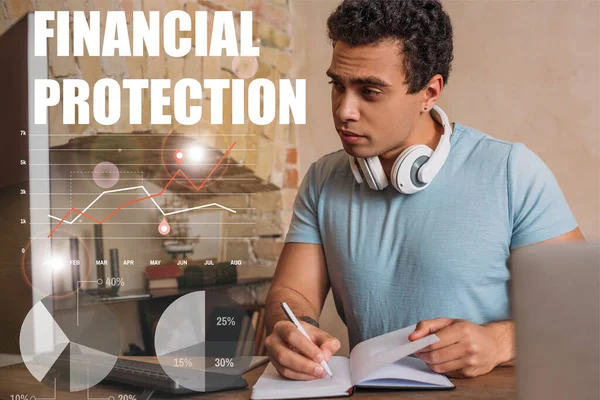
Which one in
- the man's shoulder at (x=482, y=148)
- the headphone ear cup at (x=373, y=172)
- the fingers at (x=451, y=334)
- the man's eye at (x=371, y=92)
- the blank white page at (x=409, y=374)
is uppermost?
the man's eye at (x=371, y=92)

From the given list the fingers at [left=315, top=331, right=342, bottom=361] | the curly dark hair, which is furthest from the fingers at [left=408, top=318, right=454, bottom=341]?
the curly dark hair

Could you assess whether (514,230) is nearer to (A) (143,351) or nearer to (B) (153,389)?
(B) (153,389)

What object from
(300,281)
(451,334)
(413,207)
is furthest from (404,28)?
(451,334)

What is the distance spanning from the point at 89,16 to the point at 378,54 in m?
1.35

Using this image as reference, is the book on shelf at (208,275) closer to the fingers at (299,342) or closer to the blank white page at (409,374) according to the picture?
the fingers at (299,342)

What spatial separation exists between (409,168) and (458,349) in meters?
0.49

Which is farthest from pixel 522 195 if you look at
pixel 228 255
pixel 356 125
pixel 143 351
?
pixel 143 351

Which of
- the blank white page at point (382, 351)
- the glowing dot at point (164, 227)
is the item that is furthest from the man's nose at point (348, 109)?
the glowing dot at point (164, 227)

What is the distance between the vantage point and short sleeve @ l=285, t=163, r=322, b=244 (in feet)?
5.18

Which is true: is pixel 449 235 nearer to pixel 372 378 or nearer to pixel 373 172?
pixel 373 172

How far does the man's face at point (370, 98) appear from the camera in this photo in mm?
1419

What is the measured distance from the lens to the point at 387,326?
149 cm

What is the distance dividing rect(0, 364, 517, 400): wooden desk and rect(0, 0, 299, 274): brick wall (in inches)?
51.9

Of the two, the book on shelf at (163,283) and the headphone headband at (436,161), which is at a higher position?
the headphone headband at (436,161)
